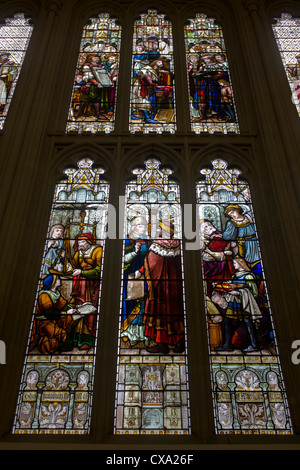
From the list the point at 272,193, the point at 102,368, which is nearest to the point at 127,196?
the point at 272,193

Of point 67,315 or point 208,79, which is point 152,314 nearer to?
point 67,315

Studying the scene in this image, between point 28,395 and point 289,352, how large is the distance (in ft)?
10.4

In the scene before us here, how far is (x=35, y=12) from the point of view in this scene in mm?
11602

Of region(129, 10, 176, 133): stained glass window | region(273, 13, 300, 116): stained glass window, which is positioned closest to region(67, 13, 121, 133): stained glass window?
region(129, 10, 176, 133): stained glass window

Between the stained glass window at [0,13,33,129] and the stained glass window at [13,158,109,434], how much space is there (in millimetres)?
2173

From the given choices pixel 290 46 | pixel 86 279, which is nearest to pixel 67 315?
pixel 86 279

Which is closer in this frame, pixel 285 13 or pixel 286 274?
pixel 286 274

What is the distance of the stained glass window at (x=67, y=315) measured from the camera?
20.6 feet

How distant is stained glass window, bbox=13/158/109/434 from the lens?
6289 millimetres

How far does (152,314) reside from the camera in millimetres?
7125

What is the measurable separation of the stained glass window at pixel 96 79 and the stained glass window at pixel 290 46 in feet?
10.7

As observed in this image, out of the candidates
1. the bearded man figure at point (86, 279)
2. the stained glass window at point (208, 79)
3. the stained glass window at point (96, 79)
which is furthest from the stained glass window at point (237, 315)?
the stained glass window at point (96, 79)

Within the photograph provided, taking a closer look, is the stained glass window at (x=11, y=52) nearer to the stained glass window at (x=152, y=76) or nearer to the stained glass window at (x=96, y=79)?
the stained glass window at (x=96, y=79)

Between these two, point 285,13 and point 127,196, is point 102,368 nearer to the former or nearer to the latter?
point 127,196
